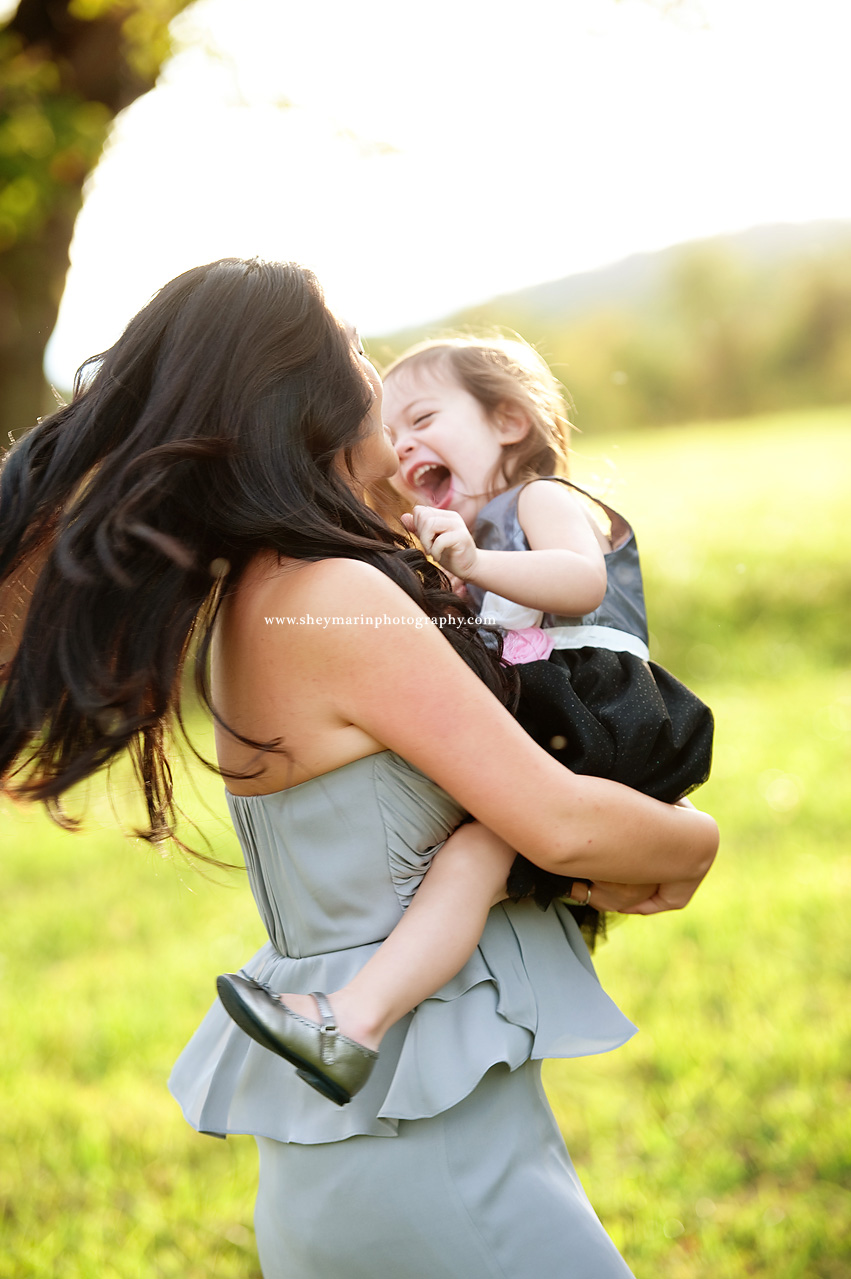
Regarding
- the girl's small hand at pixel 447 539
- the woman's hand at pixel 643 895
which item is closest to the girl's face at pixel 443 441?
the girl's small hand at pixel 447 539

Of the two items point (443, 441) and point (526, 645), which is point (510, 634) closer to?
point (526, 645)

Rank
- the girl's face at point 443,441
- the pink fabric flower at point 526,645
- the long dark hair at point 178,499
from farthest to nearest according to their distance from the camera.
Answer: the girl's face at point 443,441 < the pink fabric flower at point 526,645 < the long dark hair at point 178,499

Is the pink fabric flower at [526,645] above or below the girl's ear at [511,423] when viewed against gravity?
below

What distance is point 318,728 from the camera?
4.14ft

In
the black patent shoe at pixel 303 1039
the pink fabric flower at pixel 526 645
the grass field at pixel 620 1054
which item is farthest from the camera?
the grass field at pixel 620 1054

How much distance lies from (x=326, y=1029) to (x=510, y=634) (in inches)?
28.7

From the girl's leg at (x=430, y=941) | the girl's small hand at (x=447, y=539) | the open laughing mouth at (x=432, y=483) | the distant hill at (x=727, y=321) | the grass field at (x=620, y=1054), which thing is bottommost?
the distant hill at (x=727, y=321)

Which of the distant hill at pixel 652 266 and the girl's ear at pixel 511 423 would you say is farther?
the distant hill at pixel 652 266

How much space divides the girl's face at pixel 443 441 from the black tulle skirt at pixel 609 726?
46 cm

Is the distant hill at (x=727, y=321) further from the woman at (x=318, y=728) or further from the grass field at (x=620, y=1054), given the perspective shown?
the woman at (x=318, y=728)

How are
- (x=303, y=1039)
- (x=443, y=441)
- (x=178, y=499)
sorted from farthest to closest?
(x=443, y=441)
(x=178, y=499)
(x=303, y=1039)

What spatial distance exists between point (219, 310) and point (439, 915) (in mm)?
809

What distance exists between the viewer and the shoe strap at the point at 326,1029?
117 cm

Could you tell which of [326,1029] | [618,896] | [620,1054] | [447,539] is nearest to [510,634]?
[447,539]
